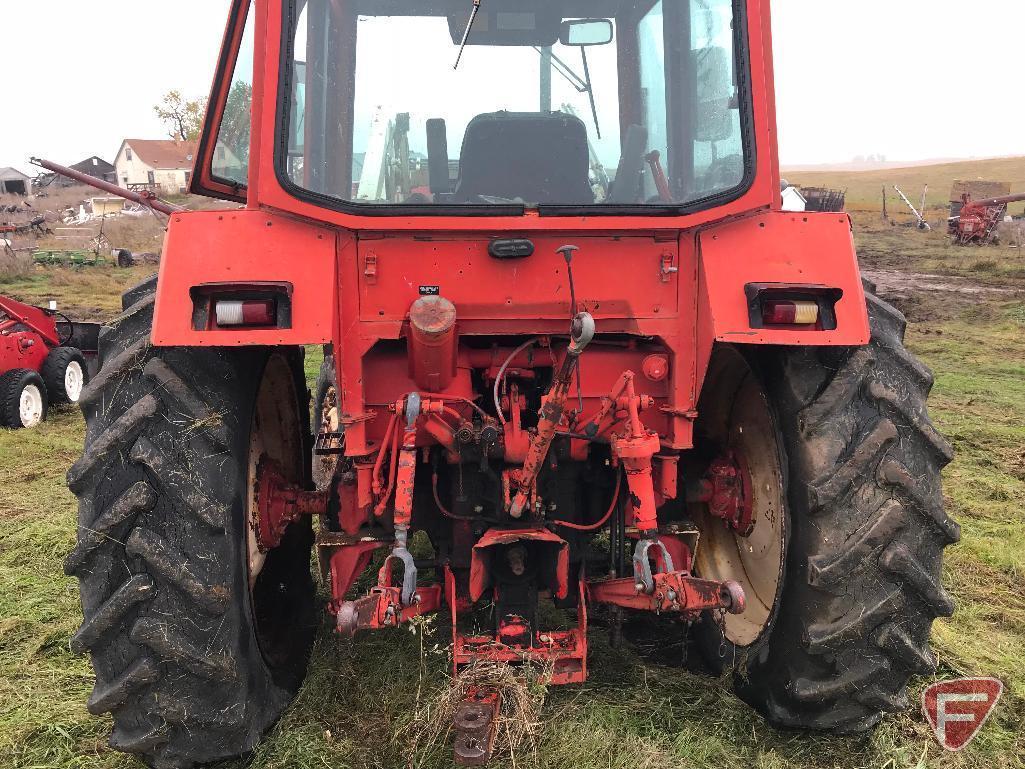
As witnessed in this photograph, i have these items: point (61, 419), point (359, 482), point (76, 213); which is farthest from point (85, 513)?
point (76, 213)

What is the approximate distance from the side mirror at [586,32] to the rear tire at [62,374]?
6343 mm

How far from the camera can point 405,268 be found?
2.55m

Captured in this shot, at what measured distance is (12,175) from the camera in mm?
66000

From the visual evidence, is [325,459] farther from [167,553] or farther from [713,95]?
[713,95]

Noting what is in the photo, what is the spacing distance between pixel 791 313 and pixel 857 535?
677 millimetres

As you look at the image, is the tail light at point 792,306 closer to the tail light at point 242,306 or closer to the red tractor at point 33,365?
the tail light at point 242,306

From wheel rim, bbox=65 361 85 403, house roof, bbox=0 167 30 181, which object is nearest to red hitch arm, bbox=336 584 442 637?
wheel rim, bbox=65 361 85 403

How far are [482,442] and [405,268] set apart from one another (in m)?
0.60

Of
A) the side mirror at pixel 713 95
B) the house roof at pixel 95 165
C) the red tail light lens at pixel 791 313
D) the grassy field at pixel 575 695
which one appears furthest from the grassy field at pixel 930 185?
the house roof at pixel 95 165

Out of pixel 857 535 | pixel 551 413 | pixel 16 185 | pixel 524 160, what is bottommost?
pixel 857 535

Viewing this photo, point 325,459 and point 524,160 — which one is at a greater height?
point 524,160

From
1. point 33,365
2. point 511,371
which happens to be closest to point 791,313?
point 511,371

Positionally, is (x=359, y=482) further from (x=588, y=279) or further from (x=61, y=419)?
(x=61, y=419)

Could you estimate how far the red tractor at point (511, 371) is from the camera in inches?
93.4
